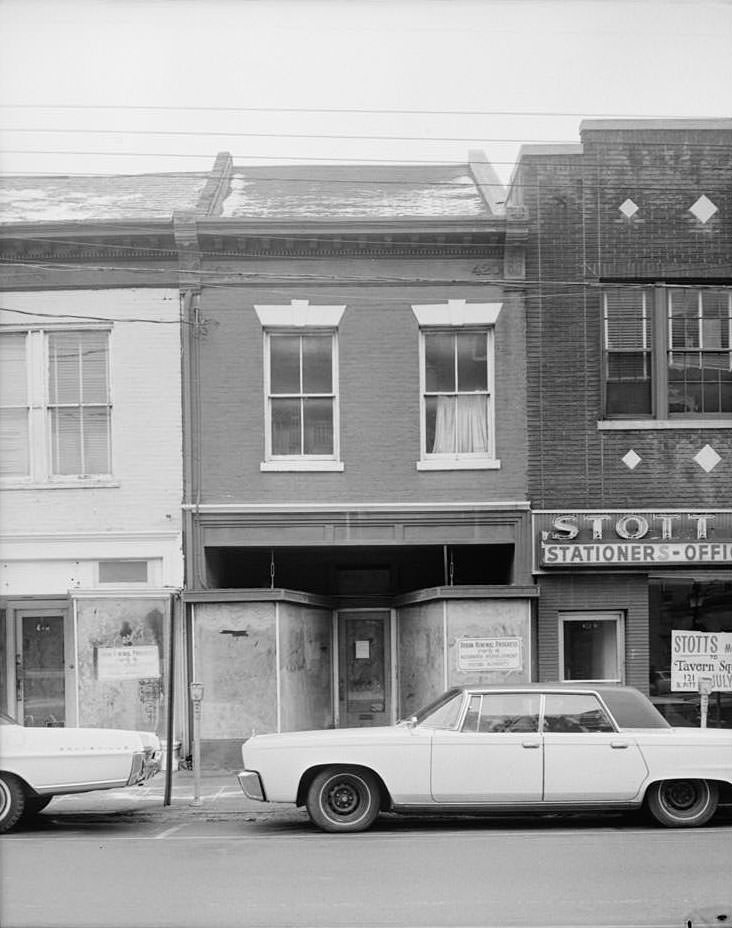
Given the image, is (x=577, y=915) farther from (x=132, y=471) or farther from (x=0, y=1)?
(x=132, y=471)

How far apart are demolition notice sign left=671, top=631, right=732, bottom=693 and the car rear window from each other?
5065 mm

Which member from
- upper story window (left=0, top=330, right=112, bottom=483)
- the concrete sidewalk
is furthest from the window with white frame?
upper story window (left=0, top=330, right=112, bottom=483)

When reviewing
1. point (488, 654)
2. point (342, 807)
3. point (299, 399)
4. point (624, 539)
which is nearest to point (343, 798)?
point (342, 807)

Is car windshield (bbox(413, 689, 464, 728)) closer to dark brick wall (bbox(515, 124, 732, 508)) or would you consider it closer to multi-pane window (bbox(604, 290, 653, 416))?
dark brick wall (bbox(515, 124, 732, 508))

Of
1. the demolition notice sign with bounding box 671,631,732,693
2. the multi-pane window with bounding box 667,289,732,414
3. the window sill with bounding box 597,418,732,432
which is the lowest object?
the demolition notice sign with bounding box 671,631,732,693

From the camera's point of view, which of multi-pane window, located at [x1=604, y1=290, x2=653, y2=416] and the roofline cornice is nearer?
the roofline cornice

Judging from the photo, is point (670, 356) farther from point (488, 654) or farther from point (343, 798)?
point (343, 798)

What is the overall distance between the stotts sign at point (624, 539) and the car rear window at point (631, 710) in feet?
15.7

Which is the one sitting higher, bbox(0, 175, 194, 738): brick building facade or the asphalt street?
bbox(0, 175, 194, 738): brick building facade

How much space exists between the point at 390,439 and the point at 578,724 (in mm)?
6306

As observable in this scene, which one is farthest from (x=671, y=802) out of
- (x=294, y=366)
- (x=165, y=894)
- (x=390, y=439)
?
(x=294, y=366)

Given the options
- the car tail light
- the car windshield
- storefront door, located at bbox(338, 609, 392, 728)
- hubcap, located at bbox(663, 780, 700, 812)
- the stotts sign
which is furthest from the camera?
storefront door, located at bbox(338, 609, 392, 728)

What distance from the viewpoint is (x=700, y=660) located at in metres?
17.4

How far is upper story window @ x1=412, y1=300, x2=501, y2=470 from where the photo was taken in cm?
1764
